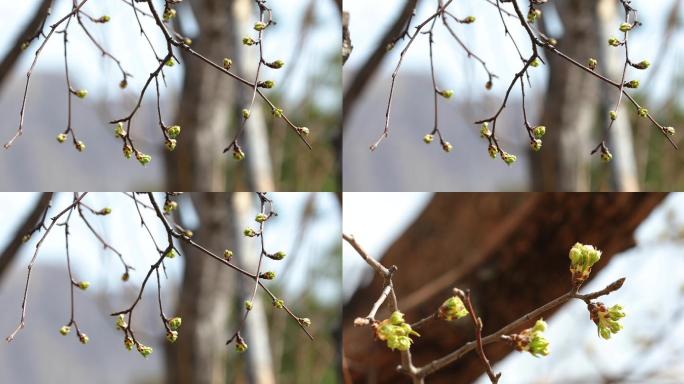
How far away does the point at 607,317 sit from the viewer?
418 millimetres

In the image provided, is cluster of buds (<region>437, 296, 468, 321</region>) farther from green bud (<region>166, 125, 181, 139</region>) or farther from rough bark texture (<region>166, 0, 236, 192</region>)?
rough bark texture (<region>166, 0, 236, 192</region>)

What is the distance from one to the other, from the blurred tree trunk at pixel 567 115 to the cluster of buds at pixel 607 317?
1.05 metres

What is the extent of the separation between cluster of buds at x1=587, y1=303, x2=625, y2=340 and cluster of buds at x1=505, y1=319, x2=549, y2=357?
0.03 metres

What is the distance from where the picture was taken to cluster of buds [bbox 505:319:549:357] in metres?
0.41

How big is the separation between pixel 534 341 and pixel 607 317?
0.04m

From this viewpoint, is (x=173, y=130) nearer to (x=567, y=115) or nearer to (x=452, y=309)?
(x=452, y=309)

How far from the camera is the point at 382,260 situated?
3.72 ft

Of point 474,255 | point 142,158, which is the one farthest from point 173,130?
point 474,255

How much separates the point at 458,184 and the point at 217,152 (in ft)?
2.11

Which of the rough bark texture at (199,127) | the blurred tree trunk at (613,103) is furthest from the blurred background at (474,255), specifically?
the rough bark texture at (199,127)

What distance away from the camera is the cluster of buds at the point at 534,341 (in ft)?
1.33

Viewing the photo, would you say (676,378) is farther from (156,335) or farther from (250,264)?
(156,335)

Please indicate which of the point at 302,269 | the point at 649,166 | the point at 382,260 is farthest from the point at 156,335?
the point at 649,166

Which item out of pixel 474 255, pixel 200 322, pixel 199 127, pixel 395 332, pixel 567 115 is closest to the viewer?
pixel 395 332
